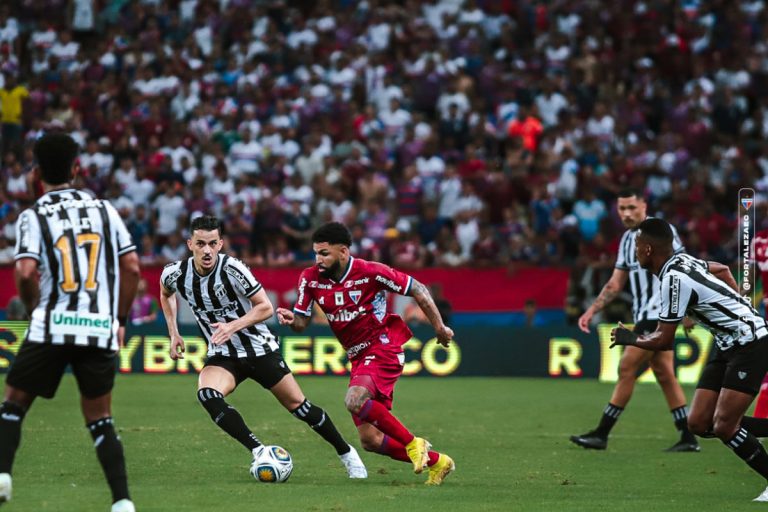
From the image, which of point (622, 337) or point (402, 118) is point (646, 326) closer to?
point (622, 337)

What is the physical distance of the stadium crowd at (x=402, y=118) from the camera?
23812 mm

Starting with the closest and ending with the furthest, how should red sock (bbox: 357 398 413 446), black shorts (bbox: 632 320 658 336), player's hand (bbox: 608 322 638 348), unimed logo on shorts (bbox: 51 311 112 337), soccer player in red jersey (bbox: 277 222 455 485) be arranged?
1. unimed logo on shorts (bbox: 51 311 112 337)
2. player's hand (bbox: 608 322 638 348)
3. red sock (bbox: 357 398 413 446)
4. soccer player in red jersey (bbox: 277 222 455 485)
5. black shorts (bbox: 632 320 658 336)

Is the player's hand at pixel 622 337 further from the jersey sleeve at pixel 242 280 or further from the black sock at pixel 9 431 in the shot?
the black sock at pixel 9 431

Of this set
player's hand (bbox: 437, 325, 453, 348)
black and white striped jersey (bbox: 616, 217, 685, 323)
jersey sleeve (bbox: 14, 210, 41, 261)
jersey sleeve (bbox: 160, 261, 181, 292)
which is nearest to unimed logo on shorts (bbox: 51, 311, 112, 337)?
jersey sleeve (bbox: 14, 210, 41, 261)

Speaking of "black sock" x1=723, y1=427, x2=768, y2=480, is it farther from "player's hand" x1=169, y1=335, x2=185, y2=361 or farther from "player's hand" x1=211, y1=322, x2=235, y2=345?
"player's hand" x1=169, y1=335, x2=185, y2=361

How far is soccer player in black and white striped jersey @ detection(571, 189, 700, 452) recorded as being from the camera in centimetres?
1280

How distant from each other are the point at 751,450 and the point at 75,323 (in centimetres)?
504

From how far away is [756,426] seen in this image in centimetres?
991

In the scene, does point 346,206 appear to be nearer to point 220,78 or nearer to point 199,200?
point 199,200

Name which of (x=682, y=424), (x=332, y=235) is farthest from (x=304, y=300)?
(x=682, y=424)

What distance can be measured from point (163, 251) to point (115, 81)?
215 inches

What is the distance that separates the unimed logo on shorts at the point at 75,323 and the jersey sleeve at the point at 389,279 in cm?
314

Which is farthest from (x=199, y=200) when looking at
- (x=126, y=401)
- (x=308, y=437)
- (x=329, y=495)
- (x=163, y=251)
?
(x=329, y=495)

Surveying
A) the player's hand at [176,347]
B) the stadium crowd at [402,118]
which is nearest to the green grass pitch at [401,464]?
the player's hand at [176,347]
